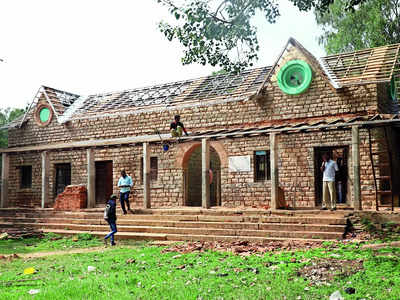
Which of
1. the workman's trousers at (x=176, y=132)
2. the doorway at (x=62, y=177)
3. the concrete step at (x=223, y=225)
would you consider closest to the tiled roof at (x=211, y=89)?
the doorway at (x=62, y=177)

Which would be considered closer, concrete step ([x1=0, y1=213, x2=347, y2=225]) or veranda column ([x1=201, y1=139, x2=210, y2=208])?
concrete step ([x1=0, y1=213, x2=347, y2=225])

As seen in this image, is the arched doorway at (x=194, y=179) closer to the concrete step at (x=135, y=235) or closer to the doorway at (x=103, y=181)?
the doorway at (x=103, y=181)

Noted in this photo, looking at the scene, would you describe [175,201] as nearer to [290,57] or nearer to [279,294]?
[290,57]

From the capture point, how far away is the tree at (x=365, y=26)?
22.0 metres

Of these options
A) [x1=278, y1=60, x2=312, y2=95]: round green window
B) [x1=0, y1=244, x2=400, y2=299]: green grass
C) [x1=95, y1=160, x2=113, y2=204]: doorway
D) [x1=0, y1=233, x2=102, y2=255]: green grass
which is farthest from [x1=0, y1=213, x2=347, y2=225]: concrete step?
[x1=278, y1=60, x2=312, y2=95]: round green window

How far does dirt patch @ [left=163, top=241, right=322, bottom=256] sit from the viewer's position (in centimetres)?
893

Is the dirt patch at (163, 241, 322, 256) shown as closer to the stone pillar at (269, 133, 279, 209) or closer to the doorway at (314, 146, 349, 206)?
the stone pillar at (269, 133, 279, 209)

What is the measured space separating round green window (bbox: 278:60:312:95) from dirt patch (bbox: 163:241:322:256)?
22.4ft

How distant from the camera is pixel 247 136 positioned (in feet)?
43.2

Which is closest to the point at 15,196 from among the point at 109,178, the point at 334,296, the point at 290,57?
the point at 109,178

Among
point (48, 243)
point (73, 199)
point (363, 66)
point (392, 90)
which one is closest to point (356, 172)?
point (363, 66)

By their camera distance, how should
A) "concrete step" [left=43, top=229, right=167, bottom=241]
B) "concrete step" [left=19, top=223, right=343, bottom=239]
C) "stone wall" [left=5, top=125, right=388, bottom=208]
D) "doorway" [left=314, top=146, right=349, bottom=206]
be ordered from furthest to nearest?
"doorway" [left=314, top=146, right=349, bottom=206]
"stone wall" [left=5, top=125, right=388, bottom=208]
"concrete step" [left=43, top=229, right=167, bottom=241]
"concrete step" [left=19, top=223, right=343, bottom=239]

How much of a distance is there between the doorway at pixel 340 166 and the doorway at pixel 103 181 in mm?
9389

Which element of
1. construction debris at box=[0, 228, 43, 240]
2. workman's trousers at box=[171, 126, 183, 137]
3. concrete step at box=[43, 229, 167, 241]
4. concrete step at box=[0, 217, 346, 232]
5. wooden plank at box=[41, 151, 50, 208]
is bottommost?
construction debris at box=[0, 228, 43, 240]
